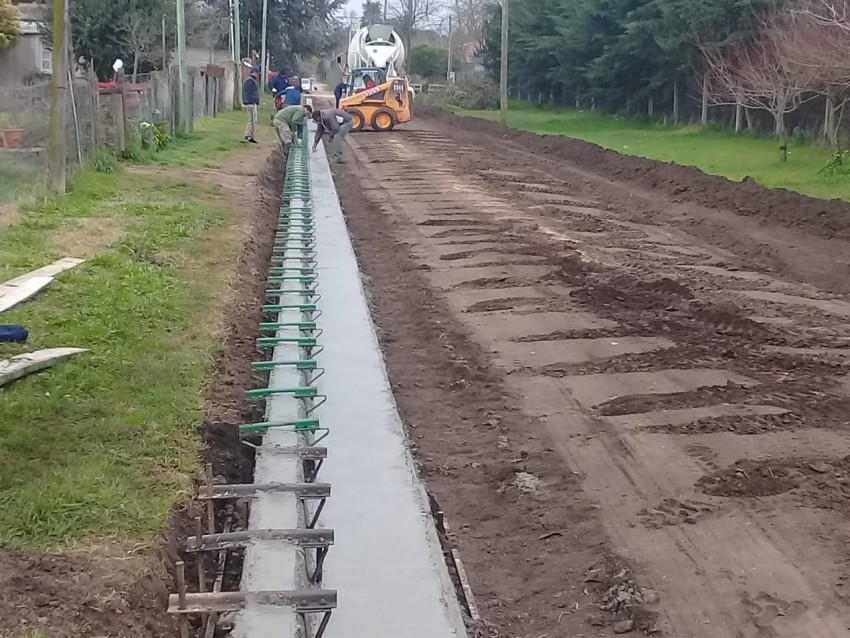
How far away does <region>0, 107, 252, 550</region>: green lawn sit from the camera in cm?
464

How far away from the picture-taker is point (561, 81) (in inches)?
1743

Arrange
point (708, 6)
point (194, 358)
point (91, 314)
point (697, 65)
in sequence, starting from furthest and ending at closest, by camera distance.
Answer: point (697, 65)
point (708, 6)
point (91, 314)
point (194, 358)

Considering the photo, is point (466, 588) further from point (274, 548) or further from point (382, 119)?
point (382, 119)

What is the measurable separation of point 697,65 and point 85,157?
860 inches

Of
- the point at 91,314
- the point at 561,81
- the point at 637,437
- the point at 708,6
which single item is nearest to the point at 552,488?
the point at 637,437

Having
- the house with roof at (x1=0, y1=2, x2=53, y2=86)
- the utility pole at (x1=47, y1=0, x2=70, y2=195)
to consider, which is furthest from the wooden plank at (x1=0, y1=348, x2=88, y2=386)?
the house with roof at (x1=0, y1=2, x2=53, y2=86)

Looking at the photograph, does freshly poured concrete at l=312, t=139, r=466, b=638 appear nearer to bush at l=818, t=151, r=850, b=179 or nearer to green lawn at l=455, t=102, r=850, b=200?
green lawn at l=455, t=102, r=850, b=200

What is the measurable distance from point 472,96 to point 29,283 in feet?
146

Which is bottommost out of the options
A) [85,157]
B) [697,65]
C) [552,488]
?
[552,488]

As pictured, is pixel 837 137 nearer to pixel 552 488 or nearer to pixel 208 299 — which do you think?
pixel 208 299

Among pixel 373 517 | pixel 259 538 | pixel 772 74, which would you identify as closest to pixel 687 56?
pixel 772 74

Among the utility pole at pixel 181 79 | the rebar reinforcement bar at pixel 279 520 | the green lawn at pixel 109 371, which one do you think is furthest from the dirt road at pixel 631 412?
the utility pole at pixel 181 79

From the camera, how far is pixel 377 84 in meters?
34.1

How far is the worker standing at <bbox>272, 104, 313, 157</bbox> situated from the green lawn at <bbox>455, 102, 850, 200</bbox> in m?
7.53
